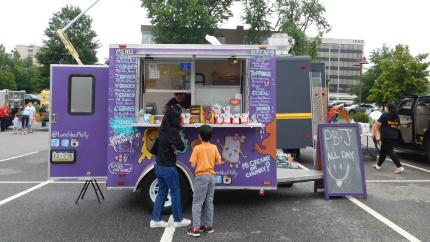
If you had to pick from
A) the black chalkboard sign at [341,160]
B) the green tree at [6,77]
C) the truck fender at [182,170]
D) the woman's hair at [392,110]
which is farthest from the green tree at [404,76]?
the green tree at [6,77]

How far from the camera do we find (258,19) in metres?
46.3

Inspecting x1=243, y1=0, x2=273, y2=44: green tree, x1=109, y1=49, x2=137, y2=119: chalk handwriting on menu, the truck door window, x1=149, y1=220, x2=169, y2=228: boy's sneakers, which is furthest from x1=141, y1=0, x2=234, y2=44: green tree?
x1=149, y1=220, x2=169, y2=228: boy's sneakers

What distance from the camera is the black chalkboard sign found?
7.77 m

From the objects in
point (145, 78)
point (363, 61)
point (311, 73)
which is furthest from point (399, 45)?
point (145, 78)

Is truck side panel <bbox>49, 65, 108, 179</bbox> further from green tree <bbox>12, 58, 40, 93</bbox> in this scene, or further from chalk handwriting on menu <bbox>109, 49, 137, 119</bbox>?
green tree <bbox>12, 58, 40, 93</bbox>

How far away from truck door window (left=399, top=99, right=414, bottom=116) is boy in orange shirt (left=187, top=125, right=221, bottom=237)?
923cm

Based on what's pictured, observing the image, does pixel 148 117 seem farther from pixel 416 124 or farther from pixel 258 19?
pixel 258 19

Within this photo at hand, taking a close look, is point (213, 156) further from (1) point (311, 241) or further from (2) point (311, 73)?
(2) point (311, 73)

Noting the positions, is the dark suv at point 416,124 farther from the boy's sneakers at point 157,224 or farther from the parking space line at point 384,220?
the boy's sneakers at point 157,224

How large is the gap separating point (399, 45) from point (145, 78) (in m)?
30.9

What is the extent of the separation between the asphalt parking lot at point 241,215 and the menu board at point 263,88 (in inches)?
58.1

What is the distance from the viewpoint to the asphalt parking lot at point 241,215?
18.7 ft

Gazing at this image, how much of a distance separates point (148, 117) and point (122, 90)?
0.53 meters

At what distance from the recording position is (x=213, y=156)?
227 inches
